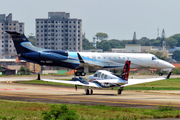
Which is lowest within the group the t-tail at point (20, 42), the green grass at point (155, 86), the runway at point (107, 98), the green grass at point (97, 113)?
the green grass at point (155, 86)

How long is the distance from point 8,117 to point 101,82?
50.8 feet

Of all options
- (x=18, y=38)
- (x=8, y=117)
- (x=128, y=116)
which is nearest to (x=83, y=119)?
(x=128, y=116)

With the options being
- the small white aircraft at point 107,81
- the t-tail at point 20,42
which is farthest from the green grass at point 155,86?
the t-tail at point 20,42

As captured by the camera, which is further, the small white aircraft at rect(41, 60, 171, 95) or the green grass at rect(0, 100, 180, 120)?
the small white aircraft at rect(41, 60, 171, 95)

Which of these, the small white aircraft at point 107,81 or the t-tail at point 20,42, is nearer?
the small white aircraft at point 107,81

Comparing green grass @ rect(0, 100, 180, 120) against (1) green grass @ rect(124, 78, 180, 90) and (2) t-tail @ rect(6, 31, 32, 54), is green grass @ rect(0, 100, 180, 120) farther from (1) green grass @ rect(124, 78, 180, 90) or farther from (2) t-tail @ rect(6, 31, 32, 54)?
(2) t-tail @ rect(6, 31, 32, 54)

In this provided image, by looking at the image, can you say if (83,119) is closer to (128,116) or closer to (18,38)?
(128,116)

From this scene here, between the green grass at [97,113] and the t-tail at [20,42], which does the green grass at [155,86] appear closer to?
the green grass at [97,113]

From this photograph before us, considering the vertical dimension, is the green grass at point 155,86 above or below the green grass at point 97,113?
below

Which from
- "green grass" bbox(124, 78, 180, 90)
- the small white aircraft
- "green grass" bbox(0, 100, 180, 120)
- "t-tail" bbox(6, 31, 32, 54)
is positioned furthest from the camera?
"t-tail" bbox(6, 31, 32, 54)

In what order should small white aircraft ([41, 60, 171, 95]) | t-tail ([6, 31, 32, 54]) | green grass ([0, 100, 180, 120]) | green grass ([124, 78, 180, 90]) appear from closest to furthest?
green grass ([0, 100, 180, 120]), small white aircraft ([41, 60, 171, 95]), green grass ([124, 78, 180, 90]), t-tail ([6, 31, 32, 54])

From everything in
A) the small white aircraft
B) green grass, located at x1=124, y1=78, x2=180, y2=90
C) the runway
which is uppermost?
the small white aircraft

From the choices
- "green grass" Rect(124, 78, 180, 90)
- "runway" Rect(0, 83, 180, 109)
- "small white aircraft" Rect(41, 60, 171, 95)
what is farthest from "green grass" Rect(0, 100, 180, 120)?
"green grass" Rect(124, 78, 180, 90)

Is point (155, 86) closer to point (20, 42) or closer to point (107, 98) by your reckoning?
point (107, 98)
